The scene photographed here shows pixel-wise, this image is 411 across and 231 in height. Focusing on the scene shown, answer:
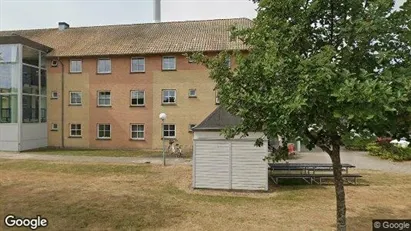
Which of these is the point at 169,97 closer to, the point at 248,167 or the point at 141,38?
the point at 141,38

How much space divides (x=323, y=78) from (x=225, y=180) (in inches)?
337

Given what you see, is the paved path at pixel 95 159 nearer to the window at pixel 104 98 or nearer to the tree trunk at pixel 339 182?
the window at pixel 104 98

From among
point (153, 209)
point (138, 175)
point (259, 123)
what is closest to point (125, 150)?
point (138, 175)

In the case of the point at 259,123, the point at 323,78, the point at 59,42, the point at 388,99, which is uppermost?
the point at 59,42

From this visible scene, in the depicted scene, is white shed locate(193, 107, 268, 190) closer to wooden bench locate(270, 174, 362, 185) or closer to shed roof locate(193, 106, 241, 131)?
shed roof locate(193, 106, 241, 131)

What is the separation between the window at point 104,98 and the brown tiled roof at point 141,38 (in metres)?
3.43

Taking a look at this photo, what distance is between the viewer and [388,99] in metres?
4.62

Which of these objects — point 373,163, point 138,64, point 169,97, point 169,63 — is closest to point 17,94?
point 138,64

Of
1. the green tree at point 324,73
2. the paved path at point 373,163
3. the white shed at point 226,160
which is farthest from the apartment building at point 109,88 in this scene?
the green tree at point 324,73

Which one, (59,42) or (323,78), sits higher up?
(59,42)

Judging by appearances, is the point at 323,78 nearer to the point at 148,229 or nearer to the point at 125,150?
the point at 148,229

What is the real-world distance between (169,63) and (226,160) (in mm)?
15681

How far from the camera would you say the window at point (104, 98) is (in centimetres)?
2766

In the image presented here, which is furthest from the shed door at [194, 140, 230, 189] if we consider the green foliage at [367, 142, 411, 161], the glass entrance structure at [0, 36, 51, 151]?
the glass entrance structure at [0, 36, 51, 151]
